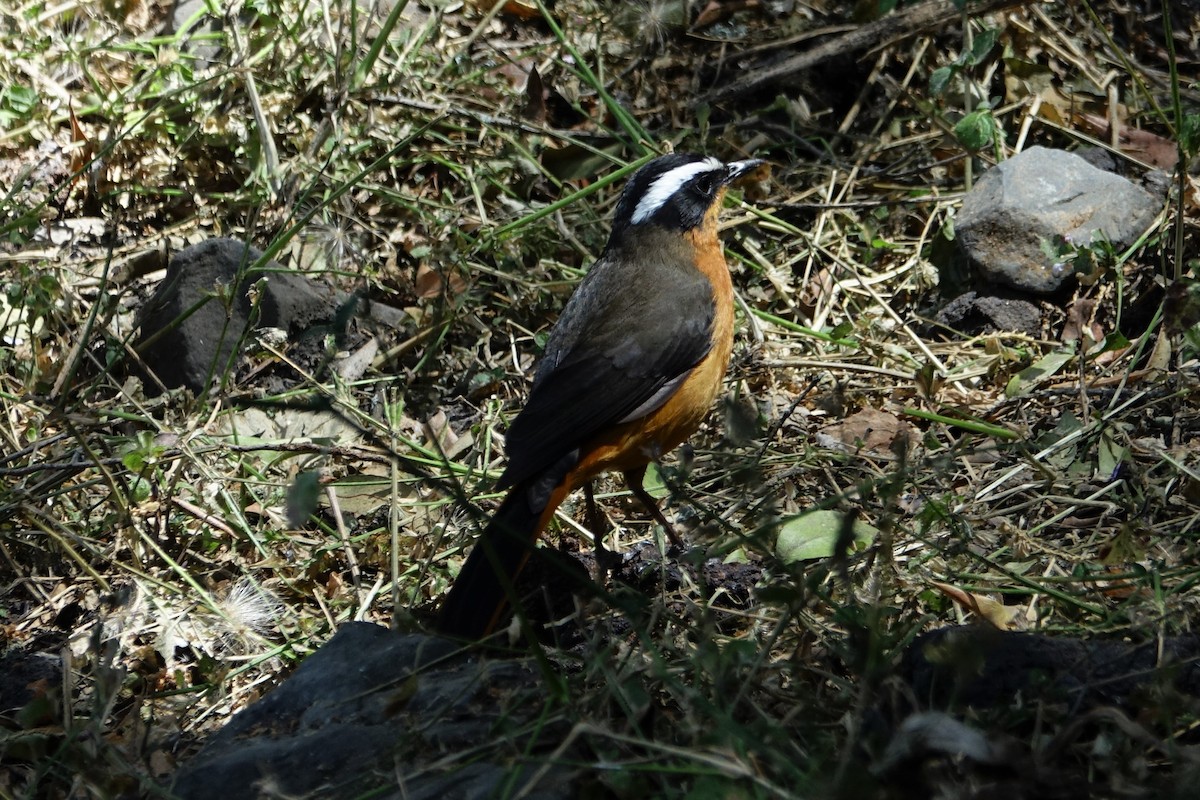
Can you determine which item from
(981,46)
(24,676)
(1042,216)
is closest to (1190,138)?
(1042,216)

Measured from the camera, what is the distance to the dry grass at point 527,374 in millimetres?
3492

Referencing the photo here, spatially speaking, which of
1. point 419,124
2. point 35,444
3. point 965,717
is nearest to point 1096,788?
point 965,717

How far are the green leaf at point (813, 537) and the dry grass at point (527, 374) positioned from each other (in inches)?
4.6

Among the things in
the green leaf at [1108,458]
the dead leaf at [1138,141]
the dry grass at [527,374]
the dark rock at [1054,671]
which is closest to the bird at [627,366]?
the dry grass at [527,374]

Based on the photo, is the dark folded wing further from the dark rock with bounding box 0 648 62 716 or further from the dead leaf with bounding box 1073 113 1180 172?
the dead leaf with bounding box 1073 113 1180 172

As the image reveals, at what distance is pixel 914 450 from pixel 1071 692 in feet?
7.99

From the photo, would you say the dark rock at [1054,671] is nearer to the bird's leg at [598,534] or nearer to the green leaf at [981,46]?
the bird's leg at [598,534]

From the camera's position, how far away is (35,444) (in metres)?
5.05

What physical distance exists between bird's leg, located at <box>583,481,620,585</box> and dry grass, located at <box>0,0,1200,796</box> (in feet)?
1.10

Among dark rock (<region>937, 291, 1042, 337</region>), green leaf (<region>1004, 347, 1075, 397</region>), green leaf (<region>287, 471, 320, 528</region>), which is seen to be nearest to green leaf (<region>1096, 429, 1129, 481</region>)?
green leaf (<region>1004, 347, 1075, 397</region>)

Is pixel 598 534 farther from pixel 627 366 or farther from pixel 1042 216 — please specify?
pixel 1042 216

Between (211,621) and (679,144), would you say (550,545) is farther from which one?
(679,144)

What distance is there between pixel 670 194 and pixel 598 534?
5.24ft

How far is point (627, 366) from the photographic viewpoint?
16.0ft
